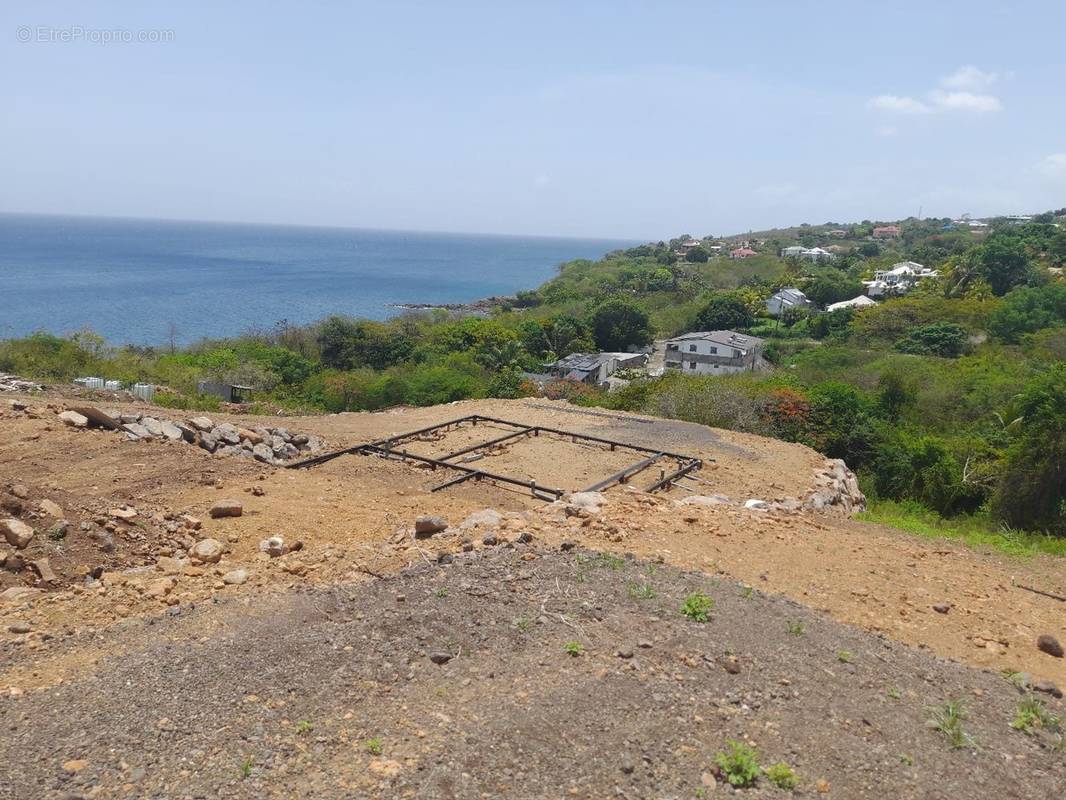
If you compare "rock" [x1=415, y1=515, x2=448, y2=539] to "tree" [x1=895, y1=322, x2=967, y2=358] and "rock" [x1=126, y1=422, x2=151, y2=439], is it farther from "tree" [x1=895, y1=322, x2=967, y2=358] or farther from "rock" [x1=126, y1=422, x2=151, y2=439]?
"tree" [x1=895, y1=322, x2=967, y2=358]

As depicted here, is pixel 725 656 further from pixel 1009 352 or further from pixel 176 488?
pixel 1009 352

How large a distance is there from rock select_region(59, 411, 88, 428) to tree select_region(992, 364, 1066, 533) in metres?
16.4

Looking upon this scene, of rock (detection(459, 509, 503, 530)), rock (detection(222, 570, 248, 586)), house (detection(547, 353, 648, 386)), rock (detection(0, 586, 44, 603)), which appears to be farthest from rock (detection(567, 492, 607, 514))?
house (detection(547, 353, 648, 386))

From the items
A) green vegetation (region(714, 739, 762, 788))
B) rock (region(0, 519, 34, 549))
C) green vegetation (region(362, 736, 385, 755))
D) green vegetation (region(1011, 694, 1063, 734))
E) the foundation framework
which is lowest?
the foundation framework

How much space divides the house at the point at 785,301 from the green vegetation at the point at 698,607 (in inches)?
2269

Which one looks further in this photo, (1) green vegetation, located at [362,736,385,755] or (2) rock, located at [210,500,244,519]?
(2) rock, located at [210,500,244,519]

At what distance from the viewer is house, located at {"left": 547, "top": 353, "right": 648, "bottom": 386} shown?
139ft

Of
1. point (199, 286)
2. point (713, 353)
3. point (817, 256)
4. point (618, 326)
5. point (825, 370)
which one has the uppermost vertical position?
point (817, 256)

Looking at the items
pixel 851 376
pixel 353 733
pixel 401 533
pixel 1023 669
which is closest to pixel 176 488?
pixel 401 533

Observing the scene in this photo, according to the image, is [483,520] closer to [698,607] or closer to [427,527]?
[427,527]

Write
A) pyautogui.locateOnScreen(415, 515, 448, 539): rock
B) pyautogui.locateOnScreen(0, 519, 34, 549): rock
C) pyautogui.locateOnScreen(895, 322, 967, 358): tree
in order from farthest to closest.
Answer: pyautogui.locateOnScreen(895, 322, 967, 358): tree, pyautogui.locateOnScreen(415, 515, 448, 539): rock, pyautogui.locateOnScreen(0, 519, 34, 549): rock

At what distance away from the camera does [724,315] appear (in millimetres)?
57281

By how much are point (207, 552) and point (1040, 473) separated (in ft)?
49.4

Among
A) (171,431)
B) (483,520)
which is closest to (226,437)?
(171,431)
